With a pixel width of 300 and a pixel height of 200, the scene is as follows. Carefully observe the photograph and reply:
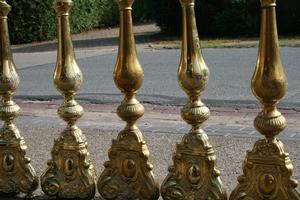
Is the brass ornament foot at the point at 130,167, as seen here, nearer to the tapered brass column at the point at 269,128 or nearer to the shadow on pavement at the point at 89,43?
the tapered brass column at the point at 269,128

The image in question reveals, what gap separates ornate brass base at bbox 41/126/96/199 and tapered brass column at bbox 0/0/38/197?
19 centimetres

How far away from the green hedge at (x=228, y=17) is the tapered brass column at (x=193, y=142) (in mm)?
14500

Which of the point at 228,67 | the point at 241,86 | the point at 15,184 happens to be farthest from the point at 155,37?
the point at 15,184

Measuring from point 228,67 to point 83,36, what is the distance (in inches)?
443

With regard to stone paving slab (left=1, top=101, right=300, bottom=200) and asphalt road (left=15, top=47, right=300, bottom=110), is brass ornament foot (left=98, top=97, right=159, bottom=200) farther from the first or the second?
asphalt road (left=15, top=47, right=300, bottom=110)

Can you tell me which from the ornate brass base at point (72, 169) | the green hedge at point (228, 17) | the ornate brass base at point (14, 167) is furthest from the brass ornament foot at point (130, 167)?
the green hedge at point (228, 17)

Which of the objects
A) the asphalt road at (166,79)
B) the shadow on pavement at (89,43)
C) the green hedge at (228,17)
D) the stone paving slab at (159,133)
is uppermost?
the green hedge at (228,17)

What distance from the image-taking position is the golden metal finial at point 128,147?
3.04 meters

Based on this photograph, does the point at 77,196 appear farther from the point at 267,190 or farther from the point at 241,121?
the point at 241,121

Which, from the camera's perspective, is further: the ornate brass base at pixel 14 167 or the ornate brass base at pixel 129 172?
the ornate brass base at pixel 14 167

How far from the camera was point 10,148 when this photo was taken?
3.44 metres

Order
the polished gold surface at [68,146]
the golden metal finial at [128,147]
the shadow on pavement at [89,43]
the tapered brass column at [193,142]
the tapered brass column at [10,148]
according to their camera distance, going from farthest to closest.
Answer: the shadow on pavement at [89,43], the tapered brass column at [10,148], the polished gold surface at [68,146], the golden metal finial at [128,147], the tapered brass column at [193,142]

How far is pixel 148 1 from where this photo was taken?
62.4ft

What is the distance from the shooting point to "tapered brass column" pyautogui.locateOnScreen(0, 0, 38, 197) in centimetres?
340
